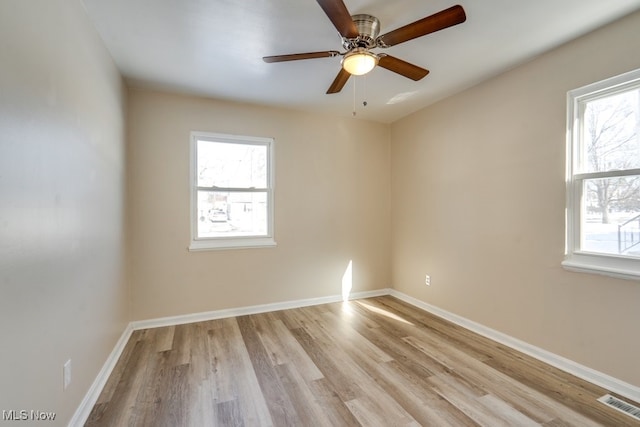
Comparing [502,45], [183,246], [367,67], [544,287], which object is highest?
[502,45]

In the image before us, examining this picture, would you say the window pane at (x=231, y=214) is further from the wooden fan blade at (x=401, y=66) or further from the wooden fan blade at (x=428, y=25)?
the wooden fan blade at (x=428, y=25)

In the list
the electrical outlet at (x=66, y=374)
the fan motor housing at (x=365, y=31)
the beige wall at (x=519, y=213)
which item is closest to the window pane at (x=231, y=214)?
the electrical outlet at (x=66, y=374)

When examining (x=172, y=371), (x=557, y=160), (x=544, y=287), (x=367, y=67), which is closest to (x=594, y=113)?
(x=557, y=160)

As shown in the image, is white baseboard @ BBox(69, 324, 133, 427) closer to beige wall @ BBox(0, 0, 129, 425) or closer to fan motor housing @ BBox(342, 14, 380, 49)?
beige wall @ BBox(0, 0, 129, 425)

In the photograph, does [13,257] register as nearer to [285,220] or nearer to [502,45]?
[285,220]

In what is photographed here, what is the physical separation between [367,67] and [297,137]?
6.52ft

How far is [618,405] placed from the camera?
6.12ft

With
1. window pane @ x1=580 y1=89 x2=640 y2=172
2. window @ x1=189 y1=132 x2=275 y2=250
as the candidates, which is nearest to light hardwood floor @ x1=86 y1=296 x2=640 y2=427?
window @ x1=189 y1=132 x2=275 y2=250

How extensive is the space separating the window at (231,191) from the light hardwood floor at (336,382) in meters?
1.06

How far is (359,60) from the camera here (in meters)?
1.85

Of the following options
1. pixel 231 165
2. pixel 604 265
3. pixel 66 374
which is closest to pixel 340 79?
pixel 231 165

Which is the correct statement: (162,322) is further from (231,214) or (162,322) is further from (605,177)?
(605,177)

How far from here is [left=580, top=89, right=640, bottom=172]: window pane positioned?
2.00 metres

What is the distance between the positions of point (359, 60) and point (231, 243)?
2.52 m
